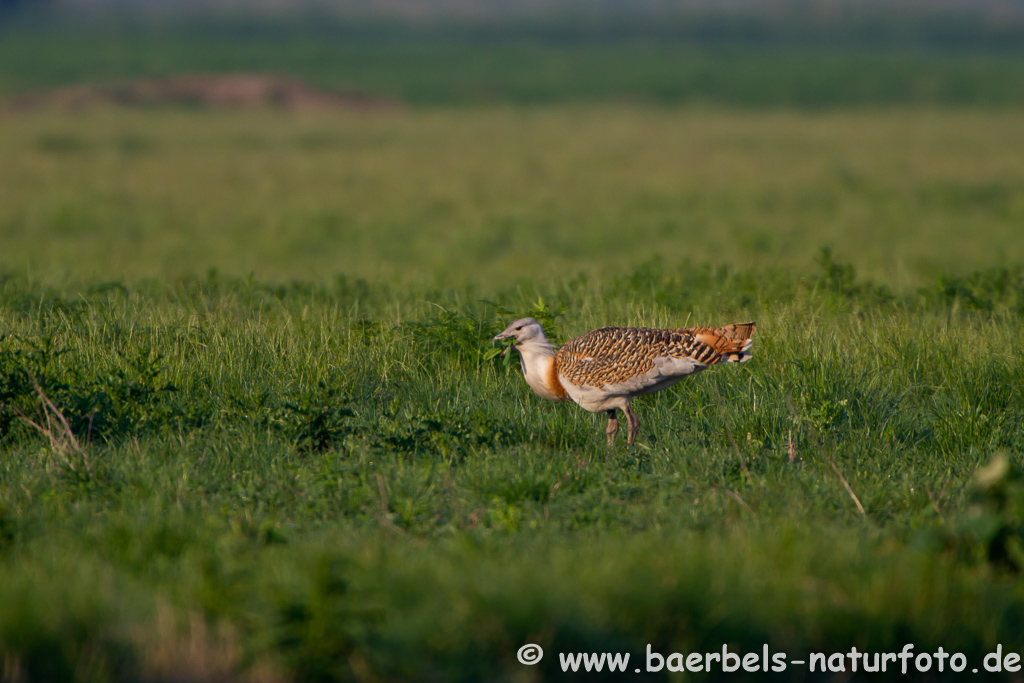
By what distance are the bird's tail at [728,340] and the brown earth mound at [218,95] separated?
154 feet

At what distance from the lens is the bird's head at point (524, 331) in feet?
21.0

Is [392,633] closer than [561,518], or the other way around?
[392,633]

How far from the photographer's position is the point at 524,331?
6414mm

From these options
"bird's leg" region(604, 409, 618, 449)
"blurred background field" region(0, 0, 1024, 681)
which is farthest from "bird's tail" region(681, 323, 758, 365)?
"bird's leg" region(604, 409, 618, 449)

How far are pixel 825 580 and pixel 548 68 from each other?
71514mm

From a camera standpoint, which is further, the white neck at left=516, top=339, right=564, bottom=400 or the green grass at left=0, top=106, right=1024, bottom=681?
the white neck at left=516, top=339, right=564, bottom=400

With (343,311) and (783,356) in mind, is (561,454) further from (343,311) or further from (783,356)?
(343,311)

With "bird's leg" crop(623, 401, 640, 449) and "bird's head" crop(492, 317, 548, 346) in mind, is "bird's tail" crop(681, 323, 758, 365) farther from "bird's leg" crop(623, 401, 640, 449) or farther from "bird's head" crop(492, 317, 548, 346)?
"bird's head" crop(492, 317, 548, 346)

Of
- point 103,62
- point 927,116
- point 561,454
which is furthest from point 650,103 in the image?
point 561,454

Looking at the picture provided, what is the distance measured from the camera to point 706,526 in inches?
186
